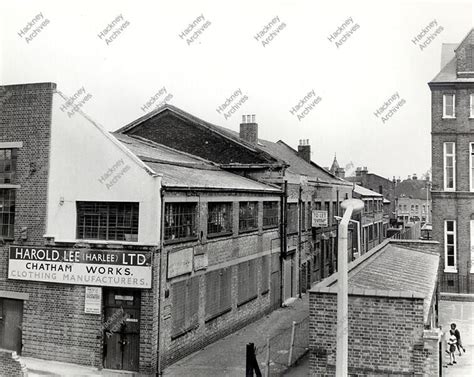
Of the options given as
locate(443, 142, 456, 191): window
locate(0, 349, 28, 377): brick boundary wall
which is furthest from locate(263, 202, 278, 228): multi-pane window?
locate(0, 349, 28, 377): brick boundary wall

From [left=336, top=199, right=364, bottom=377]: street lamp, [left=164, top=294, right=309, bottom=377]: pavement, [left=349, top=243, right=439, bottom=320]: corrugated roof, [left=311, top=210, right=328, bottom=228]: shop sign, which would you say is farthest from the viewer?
[left=311, top=210, right=328, bottom=228]: shop sign

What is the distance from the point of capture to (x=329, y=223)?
3722 centimetres

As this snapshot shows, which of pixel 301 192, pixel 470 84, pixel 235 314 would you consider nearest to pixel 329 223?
pixel 301 192

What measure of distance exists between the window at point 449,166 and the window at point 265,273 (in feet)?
37.1

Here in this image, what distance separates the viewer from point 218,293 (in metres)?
19.2

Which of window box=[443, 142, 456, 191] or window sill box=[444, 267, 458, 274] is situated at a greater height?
window box=[443, 142, 456, 191]

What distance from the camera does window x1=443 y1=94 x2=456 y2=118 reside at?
27656 mm

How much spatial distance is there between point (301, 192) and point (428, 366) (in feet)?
65.4

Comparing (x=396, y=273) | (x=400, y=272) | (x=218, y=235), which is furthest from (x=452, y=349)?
(x=218, y=235)

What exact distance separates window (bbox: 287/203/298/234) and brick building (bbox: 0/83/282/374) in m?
10.7

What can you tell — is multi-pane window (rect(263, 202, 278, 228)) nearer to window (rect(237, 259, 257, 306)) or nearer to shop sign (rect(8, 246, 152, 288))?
window (rect(237, 259, 257, 306))

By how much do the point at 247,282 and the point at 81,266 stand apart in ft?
29.0

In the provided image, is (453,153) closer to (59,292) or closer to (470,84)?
(470,84)

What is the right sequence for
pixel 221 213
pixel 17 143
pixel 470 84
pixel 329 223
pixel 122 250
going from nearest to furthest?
pixel 122 250, pixel 17 143, pixel 221 213, pixel 470 84, pixel 329 223
